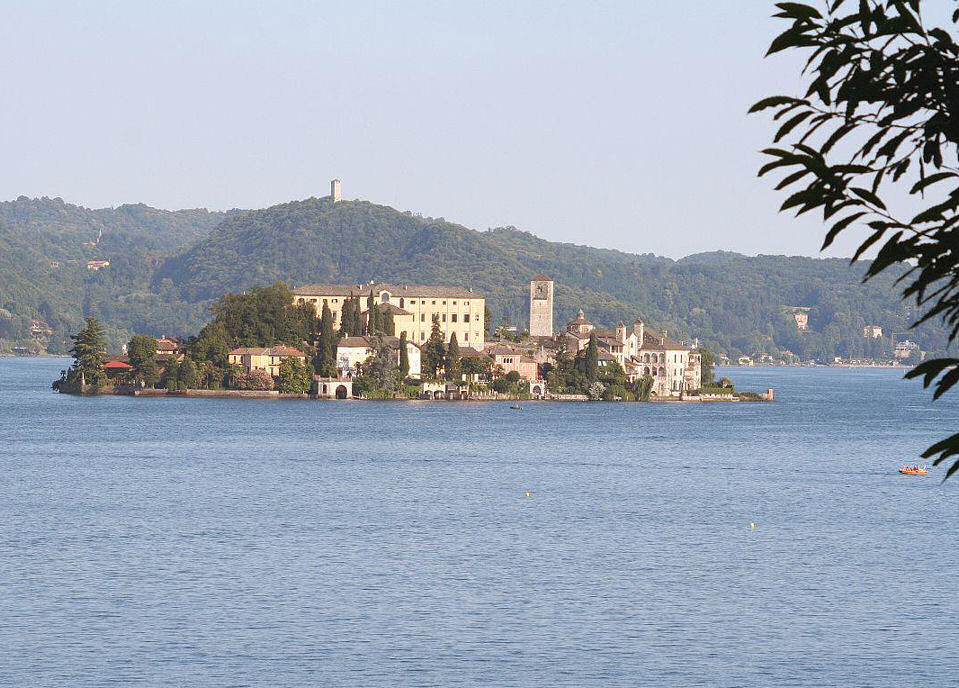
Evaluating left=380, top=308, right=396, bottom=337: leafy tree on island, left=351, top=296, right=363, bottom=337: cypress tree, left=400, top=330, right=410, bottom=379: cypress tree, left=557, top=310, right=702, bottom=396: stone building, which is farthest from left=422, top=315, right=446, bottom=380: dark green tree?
left=557, top=310, right=702, bottom=396: stone building

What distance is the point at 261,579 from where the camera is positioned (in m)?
42.1

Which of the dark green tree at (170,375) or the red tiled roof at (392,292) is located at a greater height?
the red tiled roof at (392,292)

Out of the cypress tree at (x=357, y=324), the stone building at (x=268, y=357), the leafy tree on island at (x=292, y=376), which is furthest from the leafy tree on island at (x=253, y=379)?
the cypress tree at (x=357, y=324)

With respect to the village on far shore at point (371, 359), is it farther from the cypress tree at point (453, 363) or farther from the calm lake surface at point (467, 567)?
the calm lake surface at point (467, 567)

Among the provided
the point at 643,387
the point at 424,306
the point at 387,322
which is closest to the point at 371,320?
the point at 387,322

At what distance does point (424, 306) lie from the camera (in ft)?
567

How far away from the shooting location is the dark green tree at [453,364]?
156 m

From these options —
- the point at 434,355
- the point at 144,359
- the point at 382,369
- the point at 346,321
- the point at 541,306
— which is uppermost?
the point at 541,306

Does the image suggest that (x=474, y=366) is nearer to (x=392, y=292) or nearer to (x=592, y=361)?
(x=592, y=361)

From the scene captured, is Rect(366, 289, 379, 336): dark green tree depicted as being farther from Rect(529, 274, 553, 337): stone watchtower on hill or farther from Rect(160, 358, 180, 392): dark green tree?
Rect(529, 274, 553, 337): stone watchtower on hill

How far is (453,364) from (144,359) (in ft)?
105

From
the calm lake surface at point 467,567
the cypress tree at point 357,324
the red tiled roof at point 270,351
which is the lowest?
the calm lake surface at point 467,567

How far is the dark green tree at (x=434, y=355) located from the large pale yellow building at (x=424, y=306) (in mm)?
10928

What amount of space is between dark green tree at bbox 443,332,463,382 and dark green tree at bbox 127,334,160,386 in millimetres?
30441
